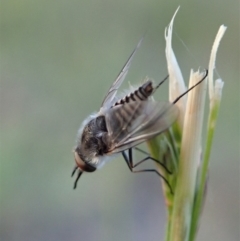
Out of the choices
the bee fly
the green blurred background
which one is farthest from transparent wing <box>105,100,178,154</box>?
the green blurred background

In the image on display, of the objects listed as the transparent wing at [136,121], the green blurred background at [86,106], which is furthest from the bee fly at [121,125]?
the green blurred background at [86,106]

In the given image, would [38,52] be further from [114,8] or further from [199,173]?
[199,173]

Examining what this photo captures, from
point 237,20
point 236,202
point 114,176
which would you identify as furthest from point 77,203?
point 237,20

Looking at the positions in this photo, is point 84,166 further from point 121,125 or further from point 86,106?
Result: point 86,106

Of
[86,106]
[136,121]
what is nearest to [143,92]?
[136,121]

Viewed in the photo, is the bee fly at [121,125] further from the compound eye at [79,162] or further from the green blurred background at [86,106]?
the green blurred background at [86,106]
